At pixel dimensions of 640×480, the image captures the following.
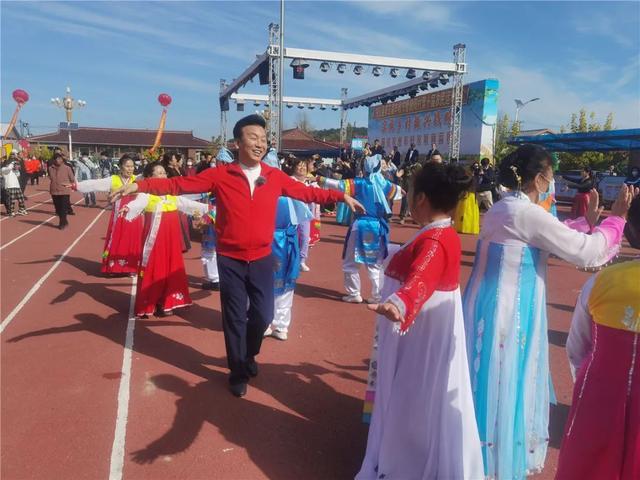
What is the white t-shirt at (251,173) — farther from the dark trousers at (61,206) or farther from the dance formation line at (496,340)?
the dark trousers at (61,206)

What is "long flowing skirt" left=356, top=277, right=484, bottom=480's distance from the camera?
7.42 ft

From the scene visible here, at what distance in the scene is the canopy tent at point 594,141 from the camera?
1527 cm

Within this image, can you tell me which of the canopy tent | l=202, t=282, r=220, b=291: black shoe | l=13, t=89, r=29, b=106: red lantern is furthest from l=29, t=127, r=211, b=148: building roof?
l=202, t=282, r=220, b=291: black shoe

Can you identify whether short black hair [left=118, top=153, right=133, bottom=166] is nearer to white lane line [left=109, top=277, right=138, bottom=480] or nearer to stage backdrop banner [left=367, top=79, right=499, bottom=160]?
white lane line [left=109, top=277, right=138, bottom=480]

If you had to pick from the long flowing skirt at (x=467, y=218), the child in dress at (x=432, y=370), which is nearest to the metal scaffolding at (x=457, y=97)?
the long flowing skirt at (x=467, y=218)

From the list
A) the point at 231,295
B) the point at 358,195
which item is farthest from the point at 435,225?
the point at 358,195

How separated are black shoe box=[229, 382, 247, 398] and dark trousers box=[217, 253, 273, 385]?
0.03 m

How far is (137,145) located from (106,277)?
1668 inches

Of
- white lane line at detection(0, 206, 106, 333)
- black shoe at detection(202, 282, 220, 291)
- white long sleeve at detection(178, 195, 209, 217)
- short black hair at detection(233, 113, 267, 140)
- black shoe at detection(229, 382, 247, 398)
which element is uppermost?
short black hair at detection(233, 113, 267, 140)

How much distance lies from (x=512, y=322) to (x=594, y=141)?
17421mm

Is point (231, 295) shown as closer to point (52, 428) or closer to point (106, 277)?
point (52, 428)

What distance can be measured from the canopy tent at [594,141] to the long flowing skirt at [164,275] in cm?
1353

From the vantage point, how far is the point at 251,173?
3697 mm

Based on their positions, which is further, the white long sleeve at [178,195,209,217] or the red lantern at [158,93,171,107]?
the red lantern at [158,93,171,107]
